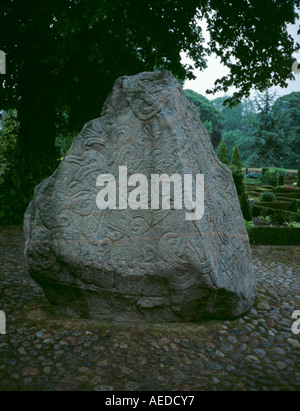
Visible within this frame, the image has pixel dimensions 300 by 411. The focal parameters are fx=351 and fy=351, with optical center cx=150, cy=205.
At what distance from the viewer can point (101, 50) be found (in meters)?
8.03

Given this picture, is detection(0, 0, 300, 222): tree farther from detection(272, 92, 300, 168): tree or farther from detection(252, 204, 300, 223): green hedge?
detection(272, 92, 300, 168): tree

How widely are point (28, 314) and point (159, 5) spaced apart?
859 centimetres

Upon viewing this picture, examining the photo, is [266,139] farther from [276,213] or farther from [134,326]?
[134,326]

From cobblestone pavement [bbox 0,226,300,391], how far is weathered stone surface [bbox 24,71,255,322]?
0.78 ft

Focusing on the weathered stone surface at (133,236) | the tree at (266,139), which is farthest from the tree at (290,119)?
the weathered stone surface at (133,236)

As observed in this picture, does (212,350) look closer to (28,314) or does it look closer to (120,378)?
(120,378)

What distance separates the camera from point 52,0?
750cm

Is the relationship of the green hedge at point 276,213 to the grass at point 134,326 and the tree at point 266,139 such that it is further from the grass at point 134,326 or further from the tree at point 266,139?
the tree at point 266,139

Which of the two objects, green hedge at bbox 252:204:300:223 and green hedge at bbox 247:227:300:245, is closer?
green hedge at bbox 247:227:300:245

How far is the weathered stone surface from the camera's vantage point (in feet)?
11.1

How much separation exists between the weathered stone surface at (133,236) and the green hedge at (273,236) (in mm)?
5453

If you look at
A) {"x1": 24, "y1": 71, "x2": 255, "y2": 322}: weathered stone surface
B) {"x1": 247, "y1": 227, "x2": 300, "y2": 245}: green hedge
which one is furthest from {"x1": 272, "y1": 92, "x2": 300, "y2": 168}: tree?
{"x1": 24, "y1": 71, "x2": 255, "y2": 322}: weathered stone surface

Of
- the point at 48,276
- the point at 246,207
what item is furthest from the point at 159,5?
the point at 48,276

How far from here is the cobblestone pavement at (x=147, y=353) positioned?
282 centimetres
